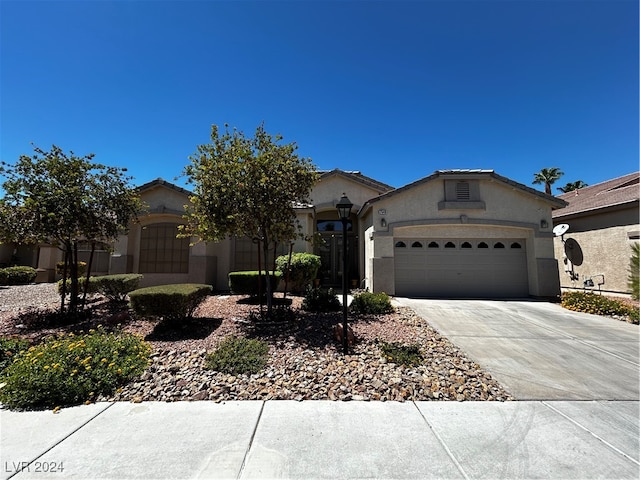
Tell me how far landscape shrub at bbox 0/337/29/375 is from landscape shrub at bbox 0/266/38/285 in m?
12.0

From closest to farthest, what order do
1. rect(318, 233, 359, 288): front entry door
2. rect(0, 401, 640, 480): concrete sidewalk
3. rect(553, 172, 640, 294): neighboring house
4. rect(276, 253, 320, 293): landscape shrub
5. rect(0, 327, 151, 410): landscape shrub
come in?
rect(0, 401, 640, 480): concrete sidewalk → rect(0, 327, 151, 410): landscape shrub → rect(276, 253, 320, 293): landscape shrub → rect(553, 172, 640, 294): neighboring house → rect(318, 233, 359, 288): front entry door

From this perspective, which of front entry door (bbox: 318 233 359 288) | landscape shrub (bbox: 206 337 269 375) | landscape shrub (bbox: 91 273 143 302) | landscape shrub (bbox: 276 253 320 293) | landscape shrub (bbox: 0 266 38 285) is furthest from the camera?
front entry door (bbox: 318 233 359 288)

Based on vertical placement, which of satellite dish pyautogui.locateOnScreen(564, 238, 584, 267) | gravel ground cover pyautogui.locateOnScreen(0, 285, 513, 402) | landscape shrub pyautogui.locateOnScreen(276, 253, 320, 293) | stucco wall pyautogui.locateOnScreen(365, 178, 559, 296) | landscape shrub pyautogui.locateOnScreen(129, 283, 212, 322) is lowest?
gravel ground cover pyautogui.locateOnScreen(0, 285, 513, 402)

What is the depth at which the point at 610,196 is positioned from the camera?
47.2ft

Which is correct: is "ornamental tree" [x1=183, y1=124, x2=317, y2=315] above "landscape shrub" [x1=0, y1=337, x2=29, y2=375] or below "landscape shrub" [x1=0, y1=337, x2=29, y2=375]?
above

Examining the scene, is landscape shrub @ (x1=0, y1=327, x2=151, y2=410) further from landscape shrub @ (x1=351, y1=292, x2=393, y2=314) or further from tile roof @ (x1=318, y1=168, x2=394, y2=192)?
tile roof @ (x1=318, y1=168, x2=394, y2=192)

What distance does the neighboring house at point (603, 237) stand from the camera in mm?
12453

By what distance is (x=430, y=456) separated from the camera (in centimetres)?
288

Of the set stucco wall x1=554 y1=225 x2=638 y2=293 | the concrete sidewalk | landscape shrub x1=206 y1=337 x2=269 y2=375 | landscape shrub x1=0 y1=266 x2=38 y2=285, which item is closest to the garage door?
stucco wall x1=554 y1=225 x2=638 y2=293

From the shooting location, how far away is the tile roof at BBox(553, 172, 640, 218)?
12.9 meters

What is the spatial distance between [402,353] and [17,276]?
18392mm

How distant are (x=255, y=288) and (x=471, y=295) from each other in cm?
838

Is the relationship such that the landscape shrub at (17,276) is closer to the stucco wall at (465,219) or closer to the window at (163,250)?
the window at (163,250)

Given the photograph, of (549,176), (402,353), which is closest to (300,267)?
(402,353)
